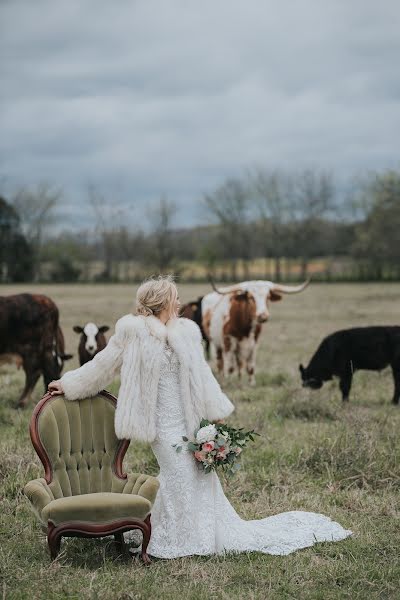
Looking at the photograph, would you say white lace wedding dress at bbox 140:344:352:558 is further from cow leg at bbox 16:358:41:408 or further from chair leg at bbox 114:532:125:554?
cow leg at bbox 16:358:41:408

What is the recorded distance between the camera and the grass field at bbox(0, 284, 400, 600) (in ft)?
16.6

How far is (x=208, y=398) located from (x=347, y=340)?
6.35 meters

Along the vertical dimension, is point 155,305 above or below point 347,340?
above

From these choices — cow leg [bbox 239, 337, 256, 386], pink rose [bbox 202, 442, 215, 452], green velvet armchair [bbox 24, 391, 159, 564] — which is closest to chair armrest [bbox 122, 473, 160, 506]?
green velvet armchair [bbox 24, 391, 159, 564]

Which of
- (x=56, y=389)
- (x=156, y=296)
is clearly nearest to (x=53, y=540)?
(x=56, y=389)

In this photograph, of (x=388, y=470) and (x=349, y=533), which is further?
(x=388, y=470)

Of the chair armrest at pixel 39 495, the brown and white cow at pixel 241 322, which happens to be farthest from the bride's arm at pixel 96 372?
the brown and white cow at pixel 241 322

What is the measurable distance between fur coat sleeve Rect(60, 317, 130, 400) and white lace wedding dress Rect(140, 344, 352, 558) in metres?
0.35

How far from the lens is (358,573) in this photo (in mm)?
5312

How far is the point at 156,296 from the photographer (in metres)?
5.73

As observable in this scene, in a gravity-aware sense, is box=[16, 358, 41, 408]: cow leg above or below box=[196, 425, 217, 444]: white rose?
below

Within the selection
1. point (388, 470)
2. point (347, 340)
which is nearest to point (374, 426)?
point (388, 470)

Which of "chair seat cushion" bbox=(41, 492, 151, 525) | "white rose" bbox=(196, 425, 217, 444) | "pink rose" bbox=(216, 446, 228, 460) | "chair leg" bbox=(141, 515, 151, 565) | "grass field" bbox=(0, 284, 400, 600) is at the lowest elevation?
"grass field" bbox=(0, 284, 400, 600)

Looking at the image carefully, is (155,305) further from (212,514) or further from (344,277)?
(344,277)
